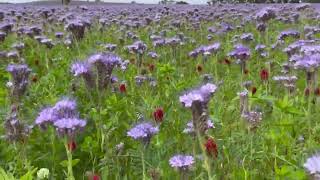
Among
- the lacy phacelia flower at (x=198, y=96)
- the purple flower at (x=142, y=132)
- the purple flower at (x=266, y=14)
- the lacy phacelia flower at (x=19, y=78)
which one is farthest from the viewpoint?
→ the purple flower at (x=266, y=14)

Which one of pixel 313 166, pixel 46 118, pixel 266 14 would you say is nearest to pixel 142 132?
pixel 46 118

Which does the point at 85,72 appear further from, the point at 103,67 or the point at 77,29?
the point at 77,29

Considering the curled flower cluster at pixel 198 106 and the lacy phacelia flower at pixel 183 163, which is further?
the lacy phacelia flower at pixel 183 163

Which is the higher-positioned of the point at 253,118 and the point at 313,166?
the point at 313,166

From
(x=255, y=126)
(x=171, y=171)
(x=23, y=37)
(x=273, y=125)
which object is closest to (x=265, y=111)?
(x=273, y=125)

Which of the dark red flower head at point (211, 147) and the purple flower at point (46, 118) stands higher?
the purple flower at point (46, 118)

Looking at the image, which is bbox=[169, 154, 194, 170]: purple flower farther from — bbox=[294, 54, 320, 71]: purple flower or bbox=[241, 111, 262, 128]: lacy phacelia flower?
bbox=[294, 54, 320, 71]: purple flower

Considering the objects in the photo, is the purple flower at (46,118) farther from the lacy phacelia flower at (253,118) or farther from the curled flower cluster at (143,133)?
the lacy phacelia flower at (253,118)

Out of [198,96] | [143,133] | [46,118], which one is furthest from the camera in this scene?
[143,133]

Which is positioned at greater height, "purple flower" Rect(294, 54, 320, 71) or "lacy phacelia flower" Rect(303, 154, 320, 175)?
"purple flower" Rect(294, 54, 320, 71)

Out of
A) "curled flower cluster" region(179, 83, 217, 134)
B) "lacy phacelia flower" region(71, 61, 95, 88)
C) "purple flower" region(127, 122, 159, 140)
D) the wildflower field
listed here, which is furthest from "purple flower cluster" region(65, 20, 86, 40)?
"curled flower cluster" region(179, 83, 217, 134)

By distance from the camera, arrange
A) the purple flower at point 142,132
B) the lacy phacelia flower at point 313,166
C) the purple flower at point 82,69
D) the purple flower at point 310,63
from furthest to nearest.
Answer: the purple flower at point 310,63
the purple flower at point 82,69
the purple flower at point 142,132
the lacy phacelia flower at point 313,166

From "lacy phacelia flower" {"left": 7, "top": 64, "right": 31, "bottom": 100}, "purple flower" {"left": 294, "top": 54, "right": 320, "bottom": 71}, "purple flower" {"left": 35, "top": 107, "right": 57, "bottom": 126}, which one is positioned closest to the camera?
"purple flower" {"left": 35, "top": 107, "right": 57, "bottom": 126}

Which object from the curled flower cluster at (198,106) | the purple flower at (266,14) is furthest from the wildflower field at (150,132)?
the purple flower at (266,14)
